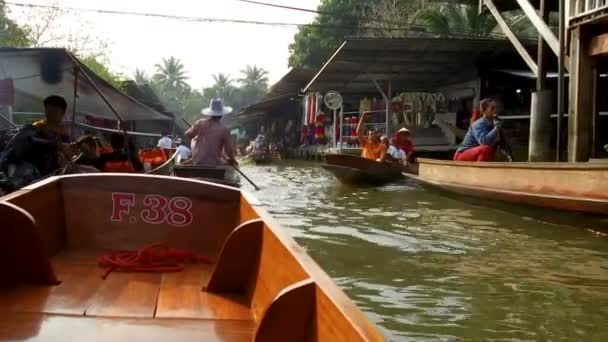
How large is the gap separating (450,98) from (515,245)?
41.1ft

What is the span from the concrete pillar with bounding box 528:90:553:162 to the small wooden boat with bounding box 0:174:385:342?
6280 millimetres

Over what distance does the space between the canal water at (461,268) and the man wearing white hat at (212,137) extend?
1.02 m

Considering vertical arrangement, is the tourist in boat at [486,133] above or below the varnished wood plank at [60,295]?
above

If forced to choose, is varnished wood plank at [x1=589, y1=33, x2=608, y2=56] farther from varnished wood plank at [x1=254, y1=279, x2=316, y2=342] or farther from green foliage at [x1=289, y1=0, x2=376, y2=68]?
green foliage at [x1=289, y1=0, x2=376, y2=68]

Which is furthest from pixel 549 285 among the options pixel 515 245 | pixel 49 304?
pixel 49 304

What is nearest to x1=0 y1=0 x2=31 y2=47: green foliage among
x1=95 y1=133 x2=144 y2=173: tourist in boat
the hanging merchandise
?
the hanging merchandise

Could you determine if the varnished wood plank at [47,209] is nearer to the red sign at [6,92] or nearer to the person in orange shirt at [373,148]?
the red sign at [6,92]

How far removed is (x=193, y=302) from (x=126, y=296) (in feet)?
0.87

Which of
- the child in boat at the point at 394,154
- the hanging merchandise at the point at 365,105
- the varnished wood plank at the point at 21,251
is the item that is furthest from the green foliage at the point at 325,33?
the varnished wood plank at the point at 21,251

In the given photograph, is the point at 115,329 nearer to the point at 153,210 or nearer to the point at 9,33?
the point at 153,210

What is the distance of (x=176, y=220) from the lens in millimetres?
3178

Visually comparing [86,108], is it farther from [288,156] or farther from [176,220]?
[288,156]

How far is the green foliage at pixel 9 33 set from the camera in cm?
2289

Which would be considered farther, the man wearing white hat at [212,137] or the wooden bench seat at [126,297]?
the man wearing white hat at [212,137]
